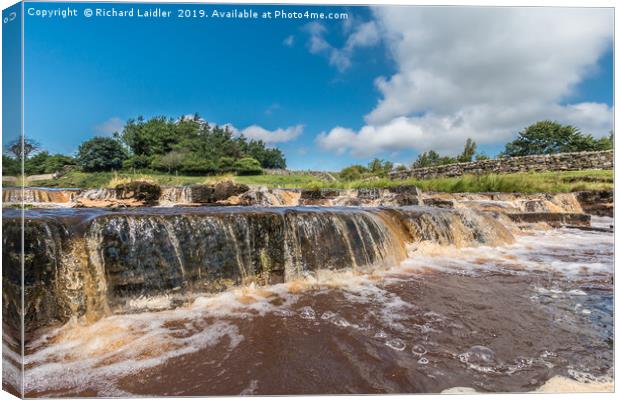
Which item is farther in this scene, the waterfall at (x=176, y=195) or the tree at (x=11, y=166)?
the waterfall at (x=176, y=195)

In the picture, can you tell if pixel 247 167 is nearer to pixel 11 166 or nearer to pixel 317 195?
pixel 317 195

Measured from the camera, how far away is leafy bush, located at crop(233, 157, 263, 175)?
93.3ft

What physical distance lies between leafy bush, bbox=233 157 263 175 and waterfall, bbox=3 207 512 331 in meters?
25.2

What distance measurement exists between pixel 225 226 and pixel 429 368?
2.23 metres

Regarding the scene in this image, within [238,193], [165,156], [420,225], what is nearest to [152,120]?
[165,156]

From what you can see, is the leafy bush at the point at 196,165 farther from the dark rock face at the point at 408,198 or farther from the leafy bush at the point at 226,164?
the dark rock face at the point at 408,198

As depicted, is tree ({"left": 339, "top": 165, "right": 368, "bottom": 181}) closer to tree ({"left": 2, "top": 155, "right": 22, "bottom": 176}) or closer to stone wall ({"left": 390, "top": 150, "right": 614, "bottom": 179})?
stone wall ({"left": 390, "top": 150, "right": 614, "bottom": 179})

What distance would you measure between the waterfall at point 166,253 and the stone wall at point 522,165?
30.0ft

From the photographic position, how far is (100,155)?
18.3m

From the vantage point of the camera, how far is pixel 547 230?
6.46m

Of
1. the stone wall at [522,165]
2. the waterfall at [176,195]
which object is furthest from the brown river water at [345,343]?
the stone wall at [522,165]

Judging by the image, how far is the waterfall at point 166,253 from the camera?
6.78ft

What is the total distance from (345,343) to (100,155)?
20778 mm

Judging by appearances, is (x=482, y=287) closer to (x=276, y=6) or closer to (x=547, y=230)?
(x=276, y=6)
